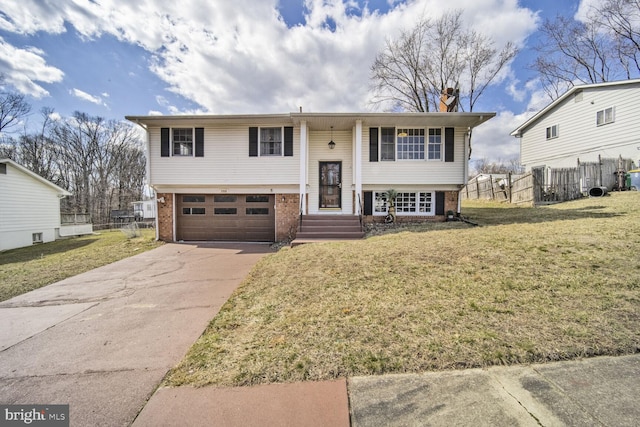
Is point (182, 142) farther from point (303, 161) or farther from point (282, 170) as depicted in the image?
point (303, 161)

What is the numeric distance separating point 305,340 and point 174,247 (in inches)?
327

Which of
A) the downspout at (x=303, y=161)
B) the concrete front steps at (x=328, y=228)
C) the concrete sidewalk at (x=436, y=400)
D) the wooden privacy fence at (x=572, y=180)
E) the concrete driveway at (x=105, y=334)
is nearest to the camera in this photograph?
the concrete sidewalk at (x=436, y=400)

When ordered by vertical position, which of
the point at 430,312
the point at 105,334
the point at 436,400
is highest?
the point at 430,312

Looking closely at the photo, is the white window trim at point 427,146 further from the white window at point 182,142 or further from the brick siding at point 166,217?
the brick siding at point 166,217

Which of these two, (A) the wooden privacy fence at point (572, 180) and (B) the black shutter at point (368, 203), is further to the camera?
(A) the wooden privacy fence at point (572, 180)

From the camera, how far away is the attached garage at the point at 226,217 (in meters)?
10.6

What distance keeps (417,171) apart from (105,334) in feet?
33.3

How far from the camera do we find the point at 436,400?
6.46 feet

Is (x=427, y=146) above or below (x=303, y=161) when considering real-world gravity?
above

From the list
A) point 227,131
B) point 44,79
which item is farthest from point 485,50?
point 44,79

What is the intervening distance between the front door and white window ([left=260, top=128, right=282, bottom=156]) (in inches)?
74.6

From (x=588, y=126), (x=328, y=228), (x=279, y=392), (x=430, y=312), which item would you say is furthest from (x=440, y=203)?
(x=588, y=126)

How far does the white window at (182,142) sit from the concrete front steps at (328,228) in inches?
214

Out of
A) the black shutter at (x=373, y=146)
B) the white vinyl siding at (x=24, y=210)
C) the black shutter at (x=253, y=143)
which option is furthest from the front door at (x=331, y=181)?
the white vinyl siding at (x=24, y=210)
